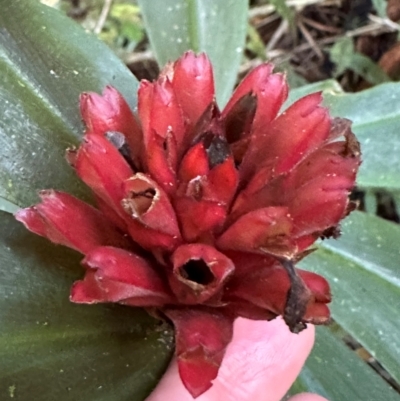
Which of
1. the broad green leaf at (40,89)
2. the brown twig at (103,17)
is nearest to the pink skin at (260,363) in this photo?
the broad green leaf at (40,89)

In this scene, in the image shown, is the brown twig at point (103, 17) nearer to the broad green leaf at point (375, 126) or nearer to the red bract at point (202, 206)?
the broad green leaf at point (375, 126)

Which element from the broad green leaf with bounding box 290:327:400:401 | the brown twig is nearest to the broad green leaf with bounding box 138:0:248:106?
the broad green leaf with bounding box 290:327:400:401

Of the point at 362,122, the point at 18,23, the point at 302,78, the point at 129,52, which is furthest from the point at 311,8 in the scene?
the point at 18,23

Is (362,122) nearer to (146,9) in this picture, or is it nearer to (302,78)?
(146,9)

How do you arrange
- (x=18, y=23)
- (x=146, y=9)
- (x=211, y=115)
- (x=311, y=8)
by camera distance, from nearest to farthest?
(x=211, y=115), (x=18, y=23), (x=146, y=9), (x=311, y=8)

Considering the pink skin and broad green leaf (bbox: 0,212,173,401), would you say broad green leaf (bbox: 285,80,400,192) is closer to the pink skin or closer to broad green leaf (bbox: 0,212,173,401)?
the pink skin

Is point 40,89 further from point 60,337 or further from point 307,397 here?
point 307,397

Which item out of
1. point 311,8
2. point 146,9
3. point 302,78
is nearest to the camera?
point 146,9
